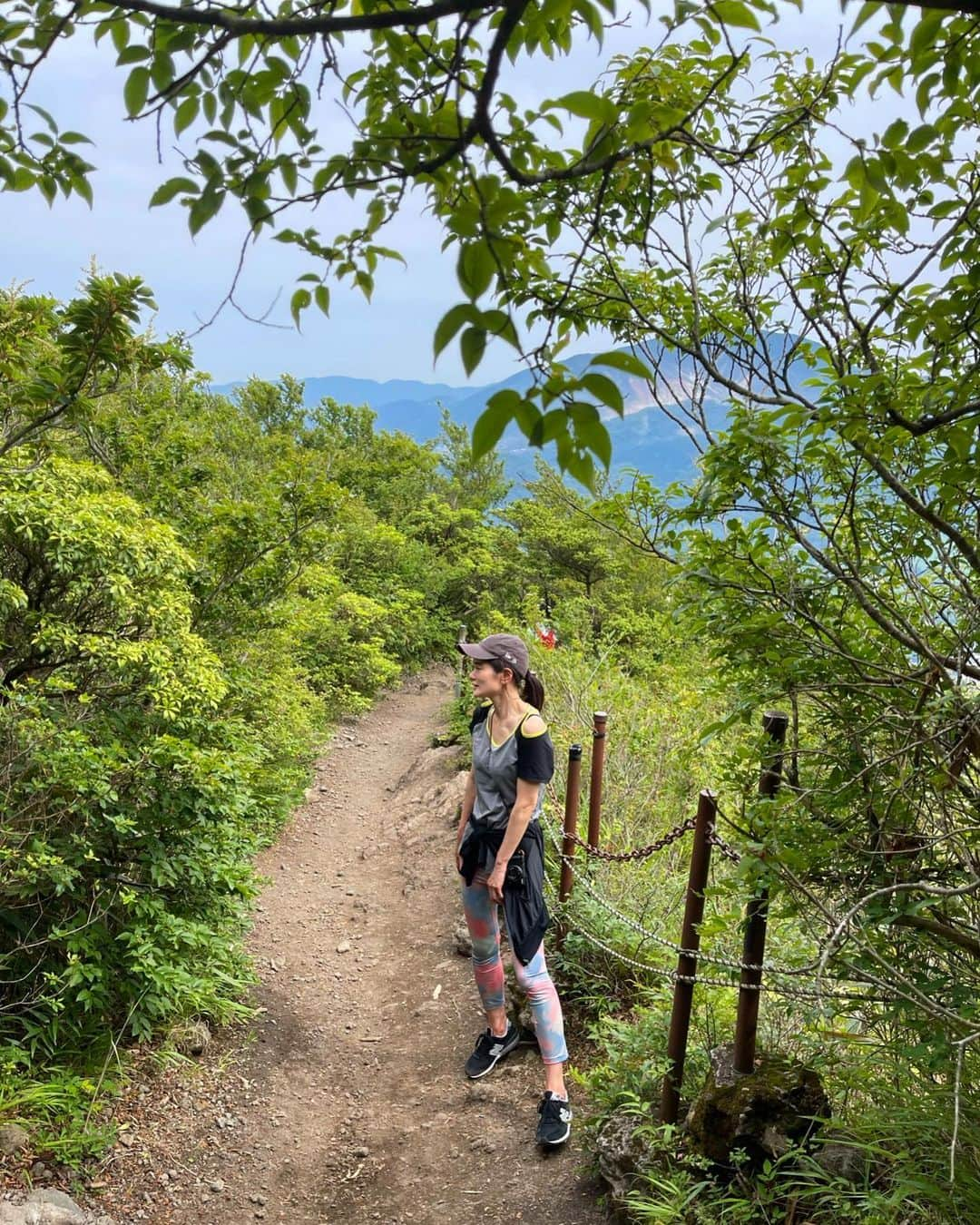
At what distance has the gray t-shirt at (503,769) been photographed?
12.1 feet

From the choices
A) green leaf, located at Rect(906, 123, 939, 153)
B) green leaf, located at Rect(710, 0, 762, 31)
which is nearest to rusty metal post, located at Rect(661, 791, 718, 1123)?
green leaf, located at Rect(906, 123, 939, 153)

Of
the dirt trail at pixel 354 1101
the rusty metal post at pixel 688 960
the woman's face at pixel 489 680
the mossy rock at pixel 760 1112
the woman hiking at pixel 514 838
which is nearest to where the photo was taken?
the mossy rock at pixel 760 1112

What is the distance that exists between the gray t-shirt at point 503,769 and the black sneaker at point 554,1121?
1020mm

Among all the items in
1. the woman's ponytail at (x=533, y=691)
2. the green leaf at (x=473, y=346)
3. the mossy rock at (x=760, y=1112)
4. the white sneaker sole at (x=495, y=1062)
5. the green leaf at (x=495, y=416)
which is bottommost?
the white sneaker sole at (x=495, y=1062)

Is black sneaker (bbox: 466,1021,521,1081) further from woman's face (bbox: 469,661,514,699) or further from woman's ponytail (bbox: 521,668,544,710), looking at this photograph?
woman's face (bbox: 469,661,514,699)

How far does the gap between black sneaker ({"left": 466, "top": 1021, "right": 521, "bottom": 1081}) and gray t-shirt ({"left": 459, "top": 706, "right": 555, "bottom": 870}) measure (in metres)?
1.12

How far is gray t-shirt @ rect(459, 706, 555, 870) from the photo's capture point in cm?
369

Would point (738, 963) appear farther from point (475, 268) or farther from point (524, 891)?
point (475, 268)

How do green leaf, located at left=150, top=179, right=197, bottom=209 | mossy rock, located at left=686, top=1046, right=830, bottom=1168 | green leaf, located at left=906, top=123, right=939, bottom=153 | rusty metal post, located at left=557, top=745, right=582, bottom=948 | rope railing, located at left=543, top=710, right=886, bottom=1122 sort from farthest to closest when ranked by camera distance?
1. rusty metal post, located at left=557, top=745, right=582, bottom=948
2. mossy rock, located at left=686, top=1046, right=830, bottom=1168
3. rope railing, located at left=543, top=710, right=886, bottom=1122
4. green leaf, located at left=906, top=123, right=939, bottom=153
5. green leaf, located at left=150, top=179, right=197, bottom=209

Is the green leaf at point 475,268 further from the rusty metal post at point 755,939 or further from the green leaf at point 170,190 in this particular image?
the rusty metal post at point 755,939

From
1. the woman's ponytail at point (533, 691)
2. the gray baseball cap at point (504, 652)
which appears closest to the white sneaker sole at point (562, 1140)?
the woman's ponytail at point (533, 691)

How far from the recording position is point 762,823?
2383 mm

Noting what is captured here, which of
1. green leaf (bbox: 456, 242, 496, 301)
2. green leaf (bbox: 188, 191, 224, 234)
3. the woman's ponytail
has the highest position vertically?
green leaf (bbox: 188, 191, 224, 234)

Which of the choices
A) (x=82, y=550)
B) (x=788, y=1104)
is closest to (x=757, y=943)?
(x=788, y=1104)
